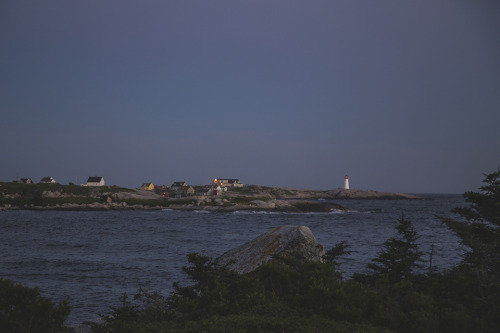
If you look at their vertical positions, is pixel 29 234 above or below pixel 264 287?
below

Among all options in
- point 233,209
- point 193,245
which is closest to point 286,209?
point 233,209

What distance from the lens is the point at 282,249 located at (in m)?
15.3

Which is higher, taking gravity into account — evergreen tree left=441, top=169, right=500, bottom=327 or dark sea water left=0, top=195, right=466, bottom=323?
evergreen tree left=441, top=169, right=500, bottom=327

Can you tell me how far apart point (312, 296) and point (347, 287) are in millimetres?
973

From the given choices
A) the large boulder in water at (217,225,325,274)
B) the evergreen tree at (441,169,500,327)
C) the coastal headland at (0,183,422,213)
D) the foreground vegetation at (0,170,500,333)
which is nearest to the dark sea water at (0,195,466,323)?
the evergreen tree at (441,169,500,327)

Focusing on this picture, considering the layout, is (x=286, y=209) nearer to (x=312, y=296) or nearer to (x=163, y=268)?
(x=163, y=268)

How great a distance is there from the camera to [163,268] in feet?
79.8

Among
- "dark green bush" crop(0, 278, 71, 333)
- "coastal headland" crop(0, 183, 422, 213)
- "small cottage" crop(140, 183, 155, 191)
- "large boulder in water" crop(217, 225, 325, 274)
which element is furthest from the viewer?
"small cottage" crop(140, 183, 155, 191)

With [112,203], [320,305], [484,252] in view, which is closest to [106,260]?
[320,305]

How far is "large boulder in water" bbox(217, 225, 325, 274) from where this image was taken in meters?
15.1

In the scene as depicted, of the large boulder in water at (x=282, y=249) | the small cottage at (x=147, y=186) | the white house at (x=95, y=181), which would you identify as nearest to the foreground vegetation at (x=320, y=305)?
the large boulder in water at (x=282, y=249)

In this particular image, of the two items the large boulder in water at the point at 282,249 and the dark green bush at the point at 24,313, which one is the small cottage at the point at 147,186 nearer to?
the large boulder in water at the point at 282,249

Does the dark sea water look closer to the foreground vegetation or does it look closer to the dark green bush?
the foreground vegetation

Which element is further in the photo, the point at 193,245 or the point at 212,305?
the point at 193,245
